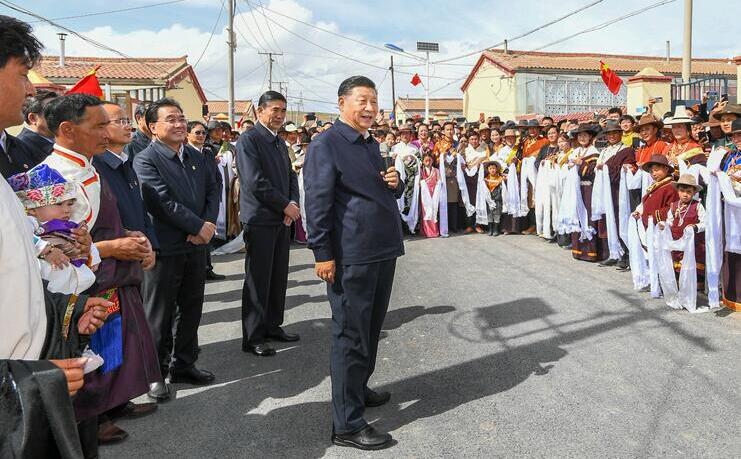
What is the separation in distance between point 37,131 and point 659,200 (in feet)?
19.3

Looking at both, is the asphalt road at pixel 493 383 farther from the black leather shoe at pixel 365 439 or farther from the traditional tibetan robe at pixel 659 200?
the traditional tibetan robe at pixel 659 200

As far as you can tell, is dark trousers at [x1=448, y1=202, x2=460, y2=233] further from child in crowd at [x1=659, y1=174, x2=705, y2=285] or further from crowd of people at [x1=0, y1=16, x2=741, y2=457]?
child in crowd at [x1=659, y1=174, x2=705, y2=285]

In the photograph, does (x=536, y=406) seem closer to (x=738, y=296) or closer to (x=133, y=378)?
(x=133, y=378)

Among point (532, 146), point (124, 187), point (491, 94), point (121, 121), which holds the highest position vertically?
point (491, 94)

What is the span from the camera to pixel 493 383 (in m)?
4.09

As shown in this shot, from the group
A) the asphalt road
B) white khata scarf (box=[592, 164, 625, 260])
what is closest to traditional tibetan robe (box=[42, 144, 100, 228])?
the asphalt road

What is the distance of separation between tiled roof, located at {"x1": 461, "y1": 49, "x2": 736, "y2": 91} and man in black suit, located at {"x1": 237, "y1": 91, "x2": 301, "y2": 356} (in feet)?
92.2

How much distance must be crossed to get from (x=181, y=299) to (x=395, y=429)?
1.86 metres

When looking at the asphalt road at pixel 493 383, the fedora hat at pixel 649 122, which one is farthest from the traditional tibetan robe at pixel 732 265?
the fedora hat at pixel 649 122

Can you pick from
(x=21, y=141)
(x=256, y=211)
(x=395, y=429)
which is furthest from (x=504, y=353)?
(x=21, y=141)

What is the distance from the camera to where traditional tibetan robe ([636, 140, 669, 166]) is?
24.1ft

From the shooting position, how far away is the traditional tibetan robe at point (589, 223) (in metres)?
8.31

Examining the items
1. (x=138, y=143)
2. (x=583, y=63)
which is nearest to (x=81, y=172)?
(x=138, y=143)

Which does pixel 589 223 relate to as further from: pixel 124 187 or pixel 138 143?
pixel 124 187
